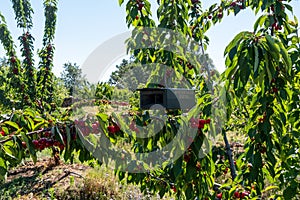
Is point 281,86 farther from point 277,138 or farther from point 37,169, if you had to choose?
point 37,169

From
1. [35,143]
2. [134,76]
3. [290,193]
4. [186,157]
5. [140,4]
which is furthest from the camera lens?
[134,76]

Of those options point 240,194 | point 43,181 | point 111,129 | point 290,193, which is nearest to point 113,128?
point 111,129

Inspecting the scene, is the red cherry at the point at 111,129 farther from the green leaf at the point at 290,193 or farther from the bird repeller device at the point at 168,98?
the green leaf at the point at 290,193

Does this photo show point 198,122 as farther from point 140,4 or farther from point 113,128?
point 140,4

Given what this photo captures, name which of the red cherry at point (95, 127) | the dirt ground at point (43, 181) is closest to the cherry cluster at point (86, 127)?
the red cherry at point (95, 127)

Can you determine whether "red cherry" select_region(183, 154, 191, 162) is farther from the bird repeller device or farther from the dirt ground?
the dirt ground

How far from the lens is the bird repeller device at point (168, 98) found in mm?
1192

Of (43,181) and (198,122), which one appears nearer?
(198,122)

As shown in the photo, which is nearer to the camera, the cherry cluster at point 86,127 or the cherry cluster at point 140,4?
the cherry cluster at point 86,127

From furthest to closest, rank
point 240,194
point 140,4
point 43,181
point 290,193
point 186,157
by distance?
A: point 43,181
point 140,4
point 240,194
point 290,193
point 186,157

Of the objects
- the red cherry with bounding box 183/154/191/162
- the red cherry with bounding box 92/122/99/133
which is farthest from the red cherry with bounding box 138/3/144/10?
the red cherry with bounding box 183/154/191/162

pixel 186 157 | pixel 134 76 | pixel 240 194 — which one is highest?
pixel 134 76

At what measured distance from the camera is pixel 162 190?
191 centimetres

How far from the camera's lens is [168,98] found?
1201 mm
